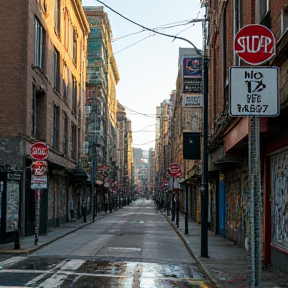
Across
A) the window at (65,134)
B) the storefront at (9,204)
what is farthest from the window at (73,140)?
the storefront at (9,204)

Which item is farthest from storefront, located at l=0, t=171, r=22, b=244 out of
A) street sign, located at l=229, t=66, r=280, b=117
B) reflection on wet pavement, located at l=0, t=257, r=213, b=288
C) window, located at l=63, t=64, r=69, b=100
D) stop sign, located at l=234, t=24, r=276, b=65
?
window, located at l=63, t=64, r=69, b=100

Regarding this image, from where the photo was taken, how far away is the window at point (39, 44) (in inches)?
1134

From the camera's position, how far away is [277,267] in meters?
14.3

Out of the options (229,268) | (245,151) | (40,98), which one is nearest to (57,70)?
(40,98)

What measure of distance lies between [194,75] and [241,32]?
123 ft

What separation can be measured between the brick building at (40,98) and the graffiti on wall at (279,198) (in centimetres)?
1150

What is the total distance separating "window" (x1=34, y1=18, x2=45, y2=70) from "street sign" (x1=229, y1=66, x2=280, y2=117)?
70.7ft

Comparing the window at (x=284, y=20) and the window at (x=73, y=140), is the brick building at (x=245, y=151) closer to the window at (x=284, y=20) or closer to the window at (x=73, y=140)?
the window at (x=284, y=20)

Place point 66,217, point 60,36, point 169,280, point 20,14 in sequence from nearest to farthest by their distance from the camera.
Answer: point 169,280, point 20,14, point 60,36, point 66,217

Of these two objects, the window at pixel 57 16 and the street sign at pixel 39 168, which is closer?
the street sign at pixel 39 168

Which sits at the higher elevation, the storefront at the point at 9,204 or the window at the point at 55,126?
the window at the point at 55,126

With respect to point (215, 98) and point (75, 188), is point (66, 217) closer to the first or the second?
point (75, 188)

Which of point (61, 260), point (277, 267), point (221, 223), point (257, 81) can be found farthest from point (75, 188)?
point (257, 81)

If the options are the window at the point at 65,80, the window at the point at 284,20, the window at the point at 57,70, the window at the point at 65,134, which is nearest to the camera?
the window at the point at 284,20
